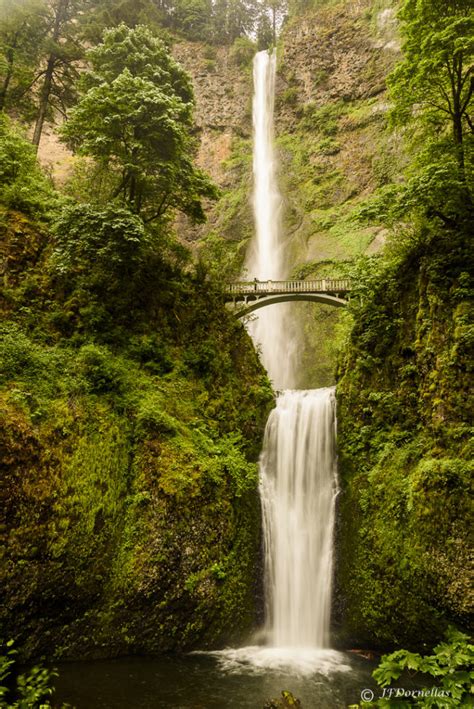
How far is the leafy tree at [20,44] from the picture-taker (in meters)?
14.0

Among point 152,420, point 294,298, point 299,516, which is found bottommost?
A: point 299,516

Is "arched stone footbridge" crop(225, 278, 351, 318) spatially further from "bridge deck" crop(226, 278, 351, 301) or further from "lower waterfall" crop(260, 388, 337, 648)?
"lower waterfall" crop(260, 388, 337, 648)

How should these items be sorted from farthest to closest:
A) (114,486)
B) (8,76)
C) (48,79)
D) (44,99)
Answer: (48,79), (44,99), (8,76), (114,486)

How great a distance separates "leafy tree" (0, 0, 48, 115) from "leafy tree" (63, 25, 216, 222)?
4.91 m

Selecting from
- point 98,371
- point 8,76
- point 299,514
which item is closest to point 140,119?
point 98,371

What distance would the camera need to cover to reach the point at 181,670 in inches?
272

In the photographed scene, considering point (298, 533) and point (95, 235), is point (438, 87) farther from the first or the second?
point (298, 533)

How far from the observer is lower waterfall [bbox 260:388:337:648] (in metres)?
8.96

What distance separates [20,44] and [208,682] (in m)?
19.7

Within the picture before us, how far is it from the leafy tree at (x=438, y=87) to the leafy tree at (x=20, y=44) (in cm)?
1230

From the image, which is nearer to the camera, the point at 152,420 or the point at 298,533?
the point at 152,420

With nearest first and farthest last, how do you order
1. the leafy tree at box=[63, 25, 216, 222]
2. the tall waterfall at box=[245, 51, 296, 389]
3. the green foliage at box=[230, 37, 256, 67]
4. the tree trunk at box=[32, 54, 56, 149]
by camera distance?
the leafy tree at box=[63, 25, 216, 222]
the tree trunk at box=[32, 54, 56, 149]
the tall waterfall at box=[245, 51, 296, 389]
the green foliage at box=[230, 37, 256, 67]

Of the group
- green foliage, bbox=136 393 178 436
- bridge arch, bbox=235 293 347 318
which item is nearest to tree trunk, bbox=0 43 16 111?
bridge arch, bbox=235 293 347 318

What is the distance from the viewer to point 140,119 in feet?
32.8
